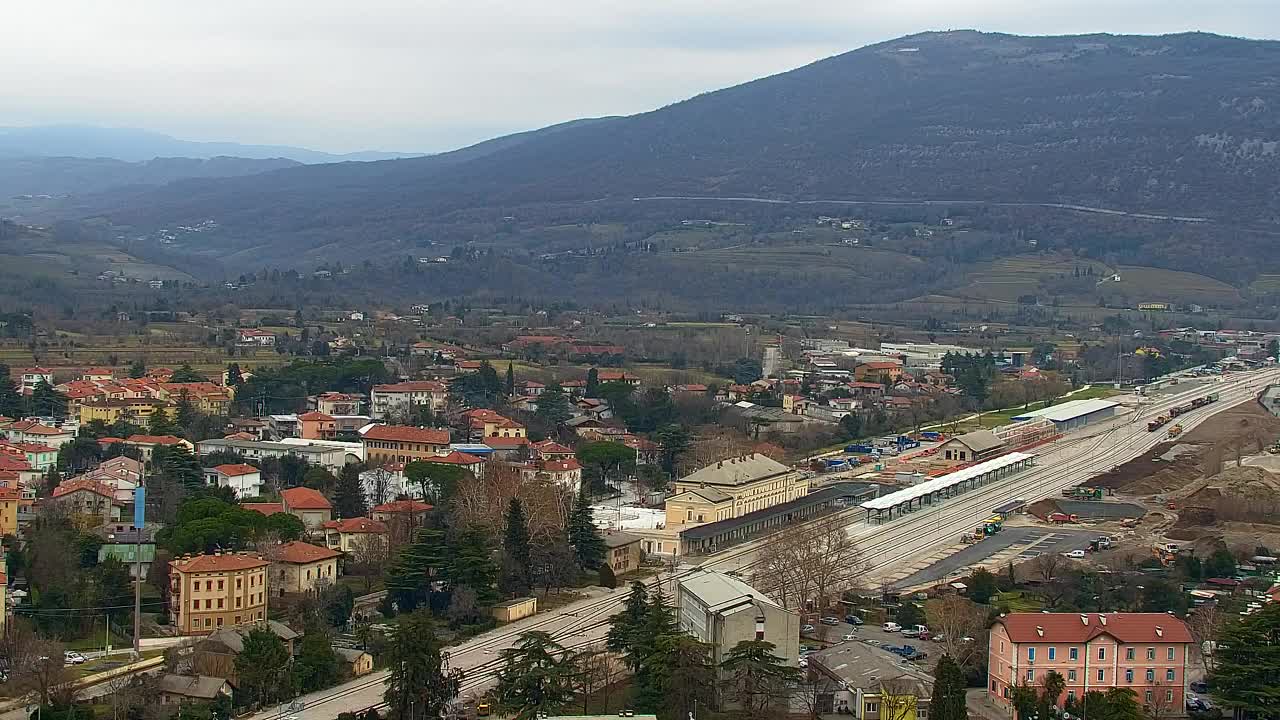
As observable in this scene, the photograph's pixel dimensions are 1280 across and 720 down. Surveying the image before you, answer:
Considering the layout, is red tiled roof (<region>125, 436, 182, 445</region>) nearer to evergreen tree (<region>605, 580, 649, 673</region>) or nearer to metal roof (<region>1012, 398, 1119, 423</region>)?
evergreen tree (<region>605, 580, 649, 673</region>)

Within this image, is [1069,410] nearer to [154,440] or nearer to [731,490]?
[731,490]

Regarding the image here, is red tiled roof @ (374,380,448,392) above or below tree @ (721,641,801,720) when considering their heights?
below

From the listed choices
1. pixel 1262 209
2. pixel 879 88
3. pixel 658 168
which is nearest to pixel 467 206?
pixel 658 168

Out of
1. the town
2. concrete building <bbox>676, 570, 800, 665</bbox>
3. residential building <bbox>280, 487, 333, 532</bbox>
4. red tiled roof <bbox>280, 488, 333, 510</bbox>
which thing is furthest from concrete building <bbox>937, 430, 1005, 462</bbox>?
concrete building <bbox>676, 570, 800, 665</bbox>

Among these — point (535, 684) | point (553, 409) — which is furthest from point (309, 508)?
point (553, 409)

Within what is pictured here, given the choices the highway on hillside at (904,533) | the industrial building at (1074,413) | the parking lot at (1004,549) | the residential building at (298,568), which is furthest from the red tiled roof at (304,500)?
the industrial building at (1074,413)

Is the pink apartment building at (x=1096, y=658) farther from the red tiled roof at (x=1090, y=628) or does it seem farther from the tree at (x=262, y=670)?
the tree at (x=262, y=670)

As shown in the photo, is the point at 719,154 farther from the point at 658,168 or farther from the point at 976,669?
the point at 976,669
